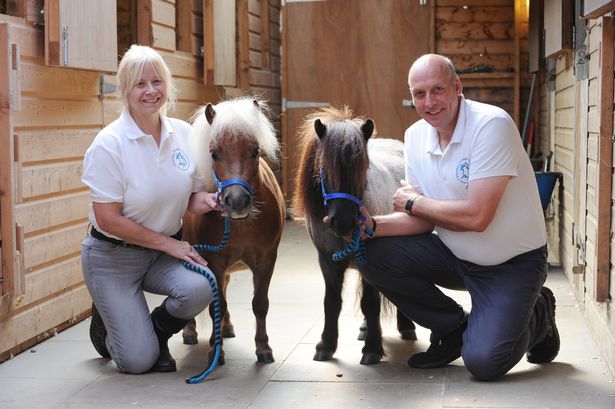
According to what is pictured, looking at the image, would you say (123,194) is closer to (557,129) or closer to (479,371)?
(479,371)

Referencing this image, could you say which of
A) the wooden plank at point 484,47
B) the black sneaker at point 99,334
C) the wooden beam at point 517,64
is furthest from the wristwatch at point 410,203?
the wooden plank at point 484,47

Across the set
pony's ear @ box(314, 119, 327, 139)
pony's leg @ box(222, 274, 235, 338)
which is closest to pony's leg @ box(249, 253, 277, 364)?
pony's leg @ box(222, 274, 235, 338)

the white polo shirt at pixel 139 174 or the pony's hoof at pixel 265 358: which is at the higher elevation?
the white polo shirt at pixel 139 174

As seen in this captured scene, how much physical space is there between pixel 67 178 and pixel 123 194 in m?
1.24

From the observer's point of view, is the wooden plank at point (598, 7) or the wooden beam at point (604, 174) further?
the wooden beam at point (604, 174)

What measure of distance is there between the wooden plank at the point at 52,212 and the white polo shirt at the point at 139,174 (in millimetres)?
592

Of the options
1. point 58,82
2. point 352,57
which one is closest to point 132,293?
point 58,82

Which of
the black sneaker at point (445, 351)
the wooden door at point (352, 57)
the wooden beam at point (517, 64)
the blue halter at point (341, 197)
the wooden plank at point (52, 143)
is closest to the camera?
the blue halter at point (341, 197)

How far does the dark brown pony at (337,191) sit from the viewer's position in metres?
3.66

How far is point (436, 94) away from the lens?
11.9ft

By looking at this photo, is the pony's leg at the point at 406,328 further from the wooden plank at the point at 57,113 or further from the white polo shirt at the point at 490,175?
the wooden plank at the point at 57,113

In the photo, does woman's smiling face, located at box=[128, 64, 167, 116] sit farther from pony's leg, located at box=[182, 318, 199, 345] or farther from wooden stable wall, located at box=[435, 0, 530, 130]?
wooden stable wall, located at box=[435, 0, 530, 130]

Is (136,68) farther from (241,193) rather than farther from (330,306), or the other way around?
(330,306)

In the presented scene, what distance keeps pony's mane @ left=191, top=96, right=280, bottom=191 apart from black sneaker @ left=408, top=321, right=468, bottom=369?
1.08 m
